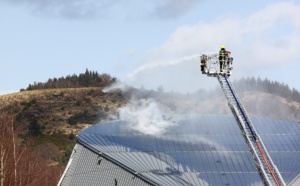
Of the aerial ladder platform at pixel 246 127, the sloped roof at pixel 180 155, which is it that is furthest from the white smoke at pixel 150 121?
the aerial ladder platform at pixel 246 127

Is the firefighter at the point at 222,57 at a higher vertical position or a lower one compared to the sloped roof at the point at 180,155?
higher

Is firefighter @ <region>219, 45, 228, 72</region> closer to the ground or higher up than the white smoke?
higher up

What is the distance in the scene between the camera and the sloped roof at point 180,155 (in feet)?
286

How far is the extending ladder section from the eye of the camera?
195 ft

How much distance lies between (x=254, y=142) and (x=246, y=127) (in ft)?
5.50

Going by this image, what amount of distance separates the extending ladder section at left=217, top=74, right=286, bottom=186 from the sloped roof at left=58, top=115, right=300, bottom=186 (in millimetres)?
24384

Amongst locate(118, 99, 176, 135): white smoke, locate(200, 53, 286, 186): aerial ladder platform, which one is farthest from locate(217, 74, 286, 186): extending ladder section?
locate(118, 99, 176, 135): white smoke

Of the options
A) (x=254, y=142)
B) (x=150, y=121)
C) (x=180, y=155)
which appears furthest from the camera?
(x=150, y=121)

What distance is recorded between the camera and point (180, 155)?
93.9 m

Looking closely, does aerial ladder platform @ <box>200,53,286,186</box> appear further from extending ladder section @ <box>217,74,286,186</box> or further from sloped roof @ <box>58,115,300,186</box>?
sloped roof @ <box>58,115,300,186</box>

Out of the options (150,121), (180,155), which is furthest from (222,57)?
(150,121)

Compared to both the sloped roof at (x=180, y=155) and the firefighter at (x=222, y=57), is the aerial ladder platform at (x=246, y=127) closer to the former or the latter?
the firefighter at (x=222, y=57)

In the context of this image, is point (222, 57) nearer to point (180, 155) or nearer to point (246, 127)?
point (246, 127)

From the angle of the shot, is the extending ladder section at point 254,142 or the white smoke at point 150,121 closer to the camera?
the extending ladder section at point 254,142
